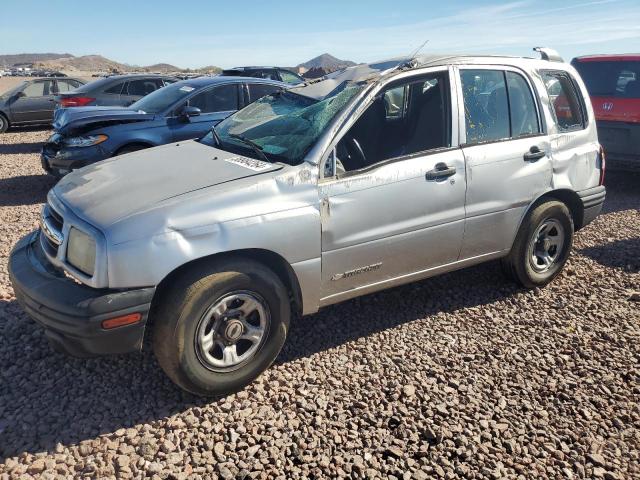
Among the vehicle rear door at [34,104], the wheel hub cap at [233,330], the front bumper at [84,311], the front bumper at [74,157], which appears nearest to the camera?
the front bumper at [84,311]

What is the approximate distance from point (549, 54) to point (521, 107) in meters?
0.85

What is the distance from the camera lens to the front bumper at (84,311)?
8.82 feet

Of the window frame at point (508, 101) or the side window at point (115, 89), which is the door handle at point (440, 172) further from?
the side window at point (115, 89)

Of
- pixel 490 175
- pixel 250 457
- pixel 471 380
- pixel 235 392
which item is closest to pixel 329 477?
pixel 250 457

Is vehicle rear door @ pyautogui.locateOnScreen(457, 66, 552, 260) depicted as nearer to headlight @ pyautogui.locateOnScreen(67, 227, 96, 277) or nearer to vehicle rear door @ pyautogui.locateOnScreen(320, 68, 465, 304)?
vehicle rear door @ pyautogui.locateOnScreen(320, 68, 465, 304)

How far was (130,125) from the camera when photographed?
727 centimetres

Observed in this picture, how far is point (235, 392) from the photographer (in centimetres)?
323

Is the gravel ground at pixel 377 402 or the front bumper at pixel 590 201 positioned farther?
the front bumper at pixel 590 201

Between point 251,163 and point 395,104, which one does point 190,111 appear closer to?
point 395,104

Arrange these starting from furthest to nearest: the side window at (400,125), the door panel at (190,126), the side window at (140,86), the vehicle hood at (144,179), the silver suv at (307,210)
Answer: the side window at (140,86) < the door panel at (190,126) < the side window at (400,125) < the vehicle hood at (144,179) < the silver suv at (307,210)

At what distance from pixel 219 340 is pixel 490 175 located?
228 centimetres

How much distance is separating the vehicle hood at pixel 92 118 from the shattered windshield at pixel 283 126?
3528mm

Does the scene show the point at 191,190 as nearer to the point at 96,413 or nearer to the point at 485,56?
the point at 96,413

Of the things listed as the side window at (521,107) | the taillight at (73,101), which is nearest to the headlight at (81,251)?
the side window at (521,107)
